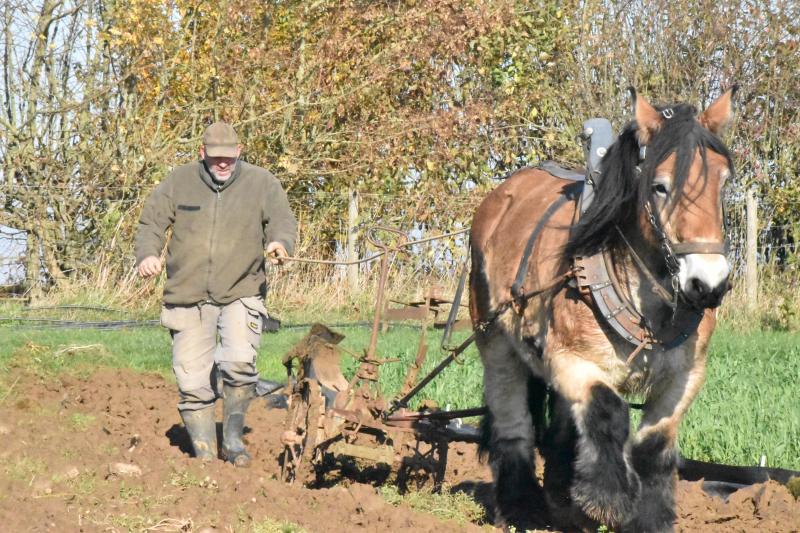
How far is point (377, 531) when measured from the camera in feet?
16.6

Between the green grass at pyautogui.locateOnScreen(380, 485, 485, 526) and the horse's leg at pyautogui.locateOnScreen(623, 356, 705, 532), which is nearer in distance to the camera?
the horse's leg at pyautogui.locateOnScreen(623, 356, 705, 532)

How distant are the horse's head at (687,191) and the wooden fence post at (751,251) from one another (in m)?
10.2

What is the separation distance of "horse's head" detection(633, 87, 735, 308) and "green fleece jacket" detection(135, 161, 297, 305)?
250 cm

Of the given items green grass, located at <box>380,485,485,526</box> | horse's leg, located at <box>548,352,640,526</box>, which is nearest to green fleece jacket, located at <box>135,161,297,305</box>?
green grass, located at <box>380,485,485,526</box>

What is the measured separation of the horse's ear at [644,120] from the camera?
4.91 m

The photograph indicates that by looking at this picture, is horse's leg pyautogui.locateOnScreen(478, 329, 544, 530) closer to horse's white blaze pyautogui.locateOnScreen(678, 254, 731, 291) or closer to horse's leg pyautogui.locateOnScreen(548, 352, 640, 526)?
horse's leg pyautogui.locateOnScreen(548, 352, 640, 526)

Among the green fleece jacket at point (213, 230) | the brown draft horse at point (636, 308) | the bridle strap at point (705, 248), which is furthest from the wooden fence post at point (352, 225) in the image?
the bridle strap at point (705, 248)

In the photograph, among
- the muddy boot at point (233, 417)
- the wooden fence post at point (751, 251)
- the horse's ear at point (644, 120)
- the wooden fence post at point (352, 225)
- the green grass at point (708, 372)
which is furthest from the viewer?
the wooden fence post at point (352, 225)

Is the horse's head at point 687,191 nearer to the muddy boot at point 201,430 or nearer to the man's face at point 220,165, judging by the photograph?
the man's face at point 220,165

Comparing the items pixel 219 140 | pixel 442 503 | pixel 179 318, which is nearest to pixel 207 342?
pixel 179 318

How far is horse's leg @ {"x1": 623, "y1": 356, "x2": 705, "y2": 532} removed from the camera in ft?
17.0

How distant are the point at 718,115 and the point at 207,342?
3259mm

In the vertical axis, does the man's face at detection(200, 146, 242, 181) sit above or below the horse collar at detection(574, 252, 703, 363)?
above

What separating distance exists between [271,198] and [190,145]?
374 inches
